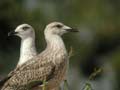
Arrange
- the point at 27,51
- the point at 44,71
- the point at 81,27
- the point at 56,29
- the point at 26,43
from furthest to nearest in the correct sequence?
the point at 81,27 < the point at 26,43 < the point at 56,29 < the point at 27,51 < the point at 44,71

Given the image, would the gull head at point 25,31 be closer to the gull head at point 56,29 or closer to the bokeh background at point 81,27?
the gull head at point 56,29

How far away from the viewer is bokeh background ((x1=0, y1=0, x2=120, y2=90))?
113 ft

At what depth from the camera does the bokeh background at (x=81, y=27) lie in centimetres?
3450

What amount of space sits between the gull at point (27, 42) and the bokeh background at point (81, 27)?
13653mm

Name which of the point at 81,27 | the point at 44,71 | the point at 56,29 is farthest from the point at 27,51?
the point at 81,27

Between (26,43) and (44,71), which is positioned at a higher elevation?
(26,43)

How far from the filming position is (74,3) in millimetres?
39938

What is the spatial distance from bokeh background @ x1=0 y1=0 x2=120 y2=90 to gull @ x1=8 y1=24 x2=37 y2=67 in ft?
44.8

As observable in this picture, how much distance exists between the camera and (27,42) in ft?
62.5

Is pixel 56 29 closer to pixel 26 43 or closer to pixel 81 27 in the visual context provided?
pixel 26 43

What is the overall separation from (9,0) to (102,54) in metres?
5.01

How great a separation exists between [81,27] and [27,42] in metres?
17.3

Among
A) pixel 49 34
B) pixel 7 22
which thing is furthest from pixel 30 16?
pixel 49 34

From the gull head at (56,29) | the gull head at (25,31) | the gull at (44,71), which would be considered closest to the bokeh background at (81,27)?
the gull head at (25,31)
